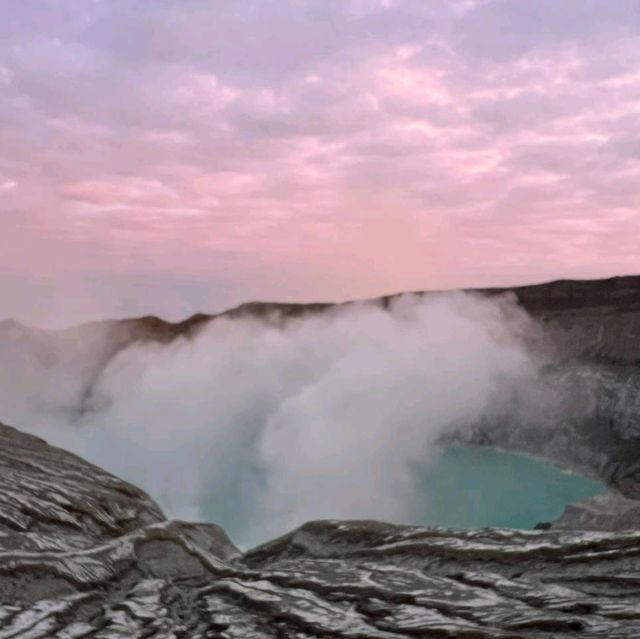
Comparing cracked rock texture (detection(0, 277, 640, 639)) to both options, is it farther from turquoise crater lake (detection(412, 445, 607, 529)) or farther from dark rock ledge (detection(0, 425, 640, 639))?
turquoise crater lake (detection(412, 445, 607, 529))

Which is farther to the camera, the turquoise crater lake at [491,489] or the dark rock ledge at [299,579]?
the turquoise crater lake at [491,489]

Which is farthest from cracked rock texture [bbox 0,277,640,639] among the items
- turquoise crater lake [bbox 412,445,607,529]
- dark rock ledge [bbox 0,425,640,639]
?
turquoise crater lake [bbox 412,445,607,529]

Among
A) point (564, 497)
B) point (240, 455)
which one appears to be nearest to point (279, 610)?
point (564, 497)

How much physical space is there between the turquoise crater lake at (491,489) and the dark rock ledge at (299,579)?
38.6 m

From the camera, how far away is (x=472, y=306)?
63.5m

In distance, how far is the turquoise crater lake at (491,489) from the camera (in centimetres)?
4622

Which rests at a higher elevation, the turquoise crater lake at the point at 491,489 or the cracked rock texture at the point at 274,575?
the cracked rock texture at the point at 274,575

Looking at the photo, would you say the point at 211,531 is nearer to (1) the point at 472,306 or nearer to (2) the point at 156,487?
(2) the point at 156,487

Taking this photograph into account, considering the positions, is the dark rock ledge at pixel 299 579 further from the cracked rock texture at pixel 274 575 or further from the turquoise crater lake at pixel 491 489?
the turquoise crater lake at pixel 491 489

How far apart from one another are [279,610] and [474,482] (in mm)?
47466

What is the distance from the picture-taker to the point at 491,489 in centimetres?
5031

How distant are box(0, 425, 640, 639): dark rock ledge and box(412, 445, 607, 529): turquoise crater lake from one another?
38614 mm

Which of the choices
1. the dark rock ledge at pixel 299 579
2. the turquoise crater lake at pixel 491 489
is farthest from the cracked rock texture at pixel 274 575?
the turquoise crater lake at pixel 491 489

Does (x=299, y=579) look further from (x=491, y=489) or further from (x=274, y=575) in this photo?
(x=491, y=489)
